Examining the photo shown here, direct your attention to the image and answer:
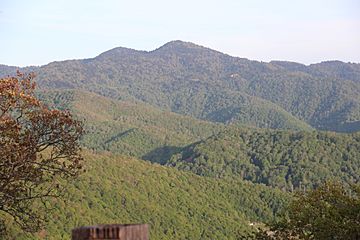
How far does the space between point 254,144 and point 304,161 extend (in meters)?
25.3

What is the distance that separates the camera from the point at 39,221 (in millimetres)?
11469

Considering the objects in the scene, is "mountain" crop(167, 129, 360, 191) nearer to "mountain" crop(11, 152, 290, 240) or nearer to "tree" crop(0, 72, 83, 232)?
"mountain" crop(11, 152, 290, 240)

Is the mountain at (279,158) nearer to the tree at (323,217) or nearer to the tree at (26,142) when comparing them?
the tree at (323,217)

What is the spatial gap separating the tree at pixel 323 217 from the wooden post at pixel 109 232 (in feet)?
46.8

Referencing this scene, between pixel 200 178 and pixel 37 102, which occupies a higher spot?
pixel 37 102

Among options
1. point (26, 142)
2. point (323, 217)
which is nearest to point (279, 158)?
point (323, 217)

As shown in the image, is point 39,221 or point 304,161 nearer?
point 39,221

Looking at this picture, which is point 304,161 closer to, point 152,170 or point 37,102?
point 152,170

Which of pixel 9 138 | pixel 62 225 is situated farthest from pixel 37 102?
pixel 62 225

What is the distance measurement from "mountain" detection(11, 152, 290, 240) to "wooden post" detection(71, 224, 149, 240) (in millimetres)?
79694

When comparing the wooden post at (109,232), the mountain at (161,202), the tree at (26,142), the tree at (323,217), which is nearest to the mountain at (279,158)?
the mountain at (161,202)

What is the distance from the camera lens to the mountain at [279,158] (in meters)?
158

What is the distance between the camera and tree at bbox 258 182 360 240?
17109mm

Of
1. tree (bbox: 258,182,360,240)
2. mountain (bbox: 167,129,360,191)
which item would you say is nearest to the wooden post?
tree (bbox: 258,182,360,240)
